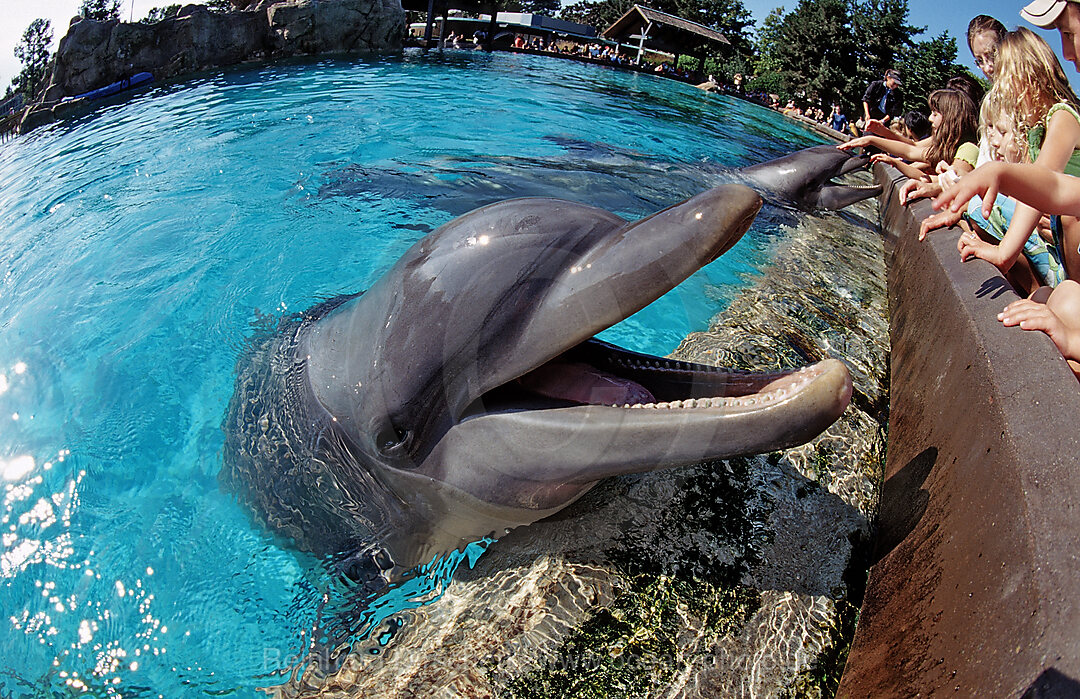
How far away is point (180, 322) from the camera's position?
4113 millimetres

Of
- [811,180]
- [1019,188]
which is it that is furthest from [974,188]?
[811,180]

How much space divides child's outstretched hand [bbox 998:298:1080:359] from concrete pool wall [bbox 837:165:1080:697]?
5 centimetres

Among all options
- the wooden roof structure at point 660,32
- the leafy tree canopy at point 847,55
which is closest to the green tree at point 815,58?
the leafy tree canopy at point 847,55

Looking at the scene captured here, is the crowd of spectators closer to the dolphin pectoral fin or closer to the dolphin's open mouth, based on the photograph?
the dolphin's open mouth

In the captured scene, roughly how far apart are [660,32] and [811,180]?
34678 mm

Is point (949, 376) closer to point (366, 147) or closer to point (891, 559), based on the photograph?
point (891, 559)

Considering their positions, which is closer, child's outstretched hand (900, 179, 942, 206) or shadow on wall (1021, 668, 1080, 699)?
shadow on wall (1021, 668, 1080, 699)

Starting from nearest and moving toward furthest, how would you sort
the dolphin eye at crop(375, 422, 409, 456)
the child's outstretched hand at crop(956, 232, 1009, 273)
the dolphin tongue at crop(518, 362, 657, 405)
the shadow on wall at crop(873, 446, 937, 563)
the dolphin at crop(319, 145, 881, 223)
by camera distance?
the dolphin tongue at crop(518, 362, 657, 405)
the dolphin eye at crop(375, 422, 409, 456)
the shadow on wall at crop(873, 446, 937, 563)
the child's outstretched hand at crop(956, 232, 1009, 273)
the dolphin at crop(319, 145, 881, 223)

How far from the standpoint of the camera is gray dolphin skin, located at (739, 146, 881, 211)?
790 centimetres

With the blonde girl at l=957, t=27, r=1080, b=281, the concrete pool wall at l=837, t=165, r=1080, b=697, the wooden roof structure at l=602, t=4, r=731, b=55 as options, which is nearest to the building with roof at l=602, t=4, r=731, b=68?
the wooden roof structure at l=602, t=4, r=731, b=55

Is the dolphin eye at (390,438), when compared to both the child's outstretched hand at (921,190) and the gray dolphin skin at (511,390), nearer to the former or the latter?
the gray dolphin skin at (511,390)

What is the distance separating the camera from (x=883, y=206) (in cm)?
905

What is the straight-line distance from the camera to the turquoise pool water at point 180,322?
2.48m

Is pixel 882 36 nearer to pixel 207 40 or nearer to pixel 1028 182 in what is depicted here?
pixel 207 40
